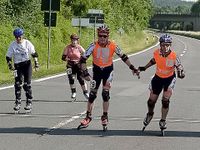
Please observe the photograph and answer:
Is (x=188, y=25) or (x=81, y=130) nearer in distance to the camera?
(x=81, y=130)

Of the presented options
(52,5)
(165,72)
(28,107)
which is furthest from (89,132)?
(52,5)

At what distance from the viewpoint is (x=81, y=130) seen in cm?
994

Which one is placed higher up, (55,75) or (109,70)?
(109,70)

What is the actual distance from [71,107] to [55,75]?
954 centimetres

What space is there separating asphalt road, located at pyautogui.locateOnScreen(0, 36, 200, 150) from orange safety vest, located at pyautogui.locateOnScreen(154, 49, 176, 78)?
1.07 metres

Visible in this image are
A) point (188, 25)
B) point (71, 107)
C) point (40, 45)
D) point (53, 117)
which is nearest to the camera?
point (53, 117)

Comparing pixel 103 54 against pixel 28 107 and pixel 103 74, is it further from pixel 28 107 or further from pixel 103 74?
pixel 28 107

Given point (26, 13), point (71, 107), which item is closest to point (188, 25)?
point (26, 13)

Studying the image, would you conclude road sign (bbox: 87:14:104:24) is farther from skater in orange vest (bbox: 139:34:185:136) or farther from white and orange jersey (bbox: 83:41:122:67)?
skater in orange vest (bbox: 139:34:185:136)

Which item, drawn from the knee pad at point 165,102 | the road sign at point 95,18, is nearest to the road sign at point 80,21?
the road sign at point 95,18

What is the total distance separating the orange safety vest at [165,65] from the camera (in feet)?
31.9

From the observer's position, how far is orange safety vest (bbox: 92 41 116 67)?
10.0 meters

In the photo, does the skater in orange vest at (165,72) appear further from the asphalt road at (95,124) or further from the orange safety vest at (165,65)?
the asphalt road at (95,124)

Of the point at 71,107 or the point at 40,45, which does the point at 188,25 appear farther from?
the point at 71,107
